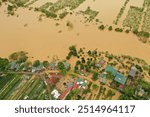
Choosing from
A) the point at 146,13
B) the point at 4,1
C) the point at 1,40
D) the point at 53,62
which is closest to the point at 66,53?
the point at 53,62

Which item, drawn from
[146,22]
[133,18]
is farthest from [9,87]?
[146,22]

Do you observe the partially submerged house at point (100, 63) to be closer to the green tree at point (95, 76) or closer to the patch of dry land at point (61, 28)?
the green tree at point (95, 76)

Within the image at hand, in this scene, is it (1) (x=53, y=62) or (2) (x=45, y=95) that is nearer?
(2) (x=45, y=95)

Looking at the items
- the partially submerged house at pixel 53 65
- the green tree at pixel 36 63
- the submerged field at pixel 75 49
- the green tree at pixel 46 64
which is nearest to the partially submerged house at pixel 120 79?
the submerged field at pixel 75 49

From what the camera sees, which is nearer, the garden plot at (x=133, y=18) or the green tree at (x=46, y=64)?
the green tree at (x=46, y=64)

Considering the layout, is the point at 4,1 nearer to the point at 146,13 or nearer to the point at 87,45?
the point at 87,45

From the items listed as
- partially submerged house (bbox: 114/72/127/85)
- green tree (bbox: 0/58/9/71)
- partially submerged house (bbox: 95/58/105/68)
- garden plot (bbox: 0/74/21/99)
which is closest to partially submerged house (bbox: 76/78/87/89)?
partially submerged house (bbox: 95/58/105/68)
